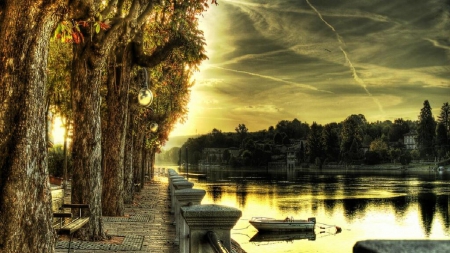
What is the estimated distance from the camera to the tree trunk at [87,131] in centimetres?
1221

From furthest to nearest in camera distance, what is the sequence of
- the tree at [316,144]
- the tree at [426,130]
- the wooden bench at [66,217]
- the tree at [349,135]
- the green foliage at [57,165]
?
the tree at [316,144]
the tree at [349,135]
the tree at [426,130]
the green foliage at [57,165]
the wooden bench at [66,217]

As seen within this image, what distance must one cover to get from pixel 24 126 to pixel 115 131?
10.9m

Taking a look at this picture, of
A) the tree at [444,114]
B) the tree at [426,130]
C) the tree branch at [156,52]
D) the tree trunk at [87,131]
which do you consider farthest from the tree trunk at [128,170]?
the tree at [444,114]

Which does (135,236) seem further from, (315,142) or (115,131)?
(315,142)

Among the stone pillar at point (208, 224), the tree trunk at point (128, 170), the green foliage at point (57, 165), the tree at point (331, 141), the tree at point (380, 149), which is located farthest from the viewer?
the tree at point (380, 149)

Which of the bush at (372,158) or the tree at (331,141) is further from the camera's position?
the bush at (372,158)

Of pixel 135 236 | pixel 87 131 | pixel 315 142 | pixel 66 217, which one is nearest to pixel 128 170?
pixel 135 236

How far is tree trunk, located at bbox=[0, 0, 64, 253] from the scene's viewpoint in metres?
6.91

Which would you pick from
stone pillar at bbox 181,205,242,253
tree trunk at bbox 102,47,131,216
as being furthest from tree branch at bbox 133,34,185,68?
stone pillar at bbox 181,205,242,253

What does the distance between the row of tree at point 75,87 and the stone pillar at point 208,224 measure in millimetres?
2615

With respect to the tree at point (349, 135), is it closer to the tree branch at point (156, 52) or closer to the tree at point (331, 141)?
the tree at point (331, 141)

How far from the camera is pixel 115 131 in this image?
1794 cm

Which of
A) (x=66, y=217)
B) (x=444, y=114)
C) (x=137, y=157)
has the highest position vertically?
(x=444, y=114)

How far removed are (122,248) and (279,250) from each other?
28.3m
